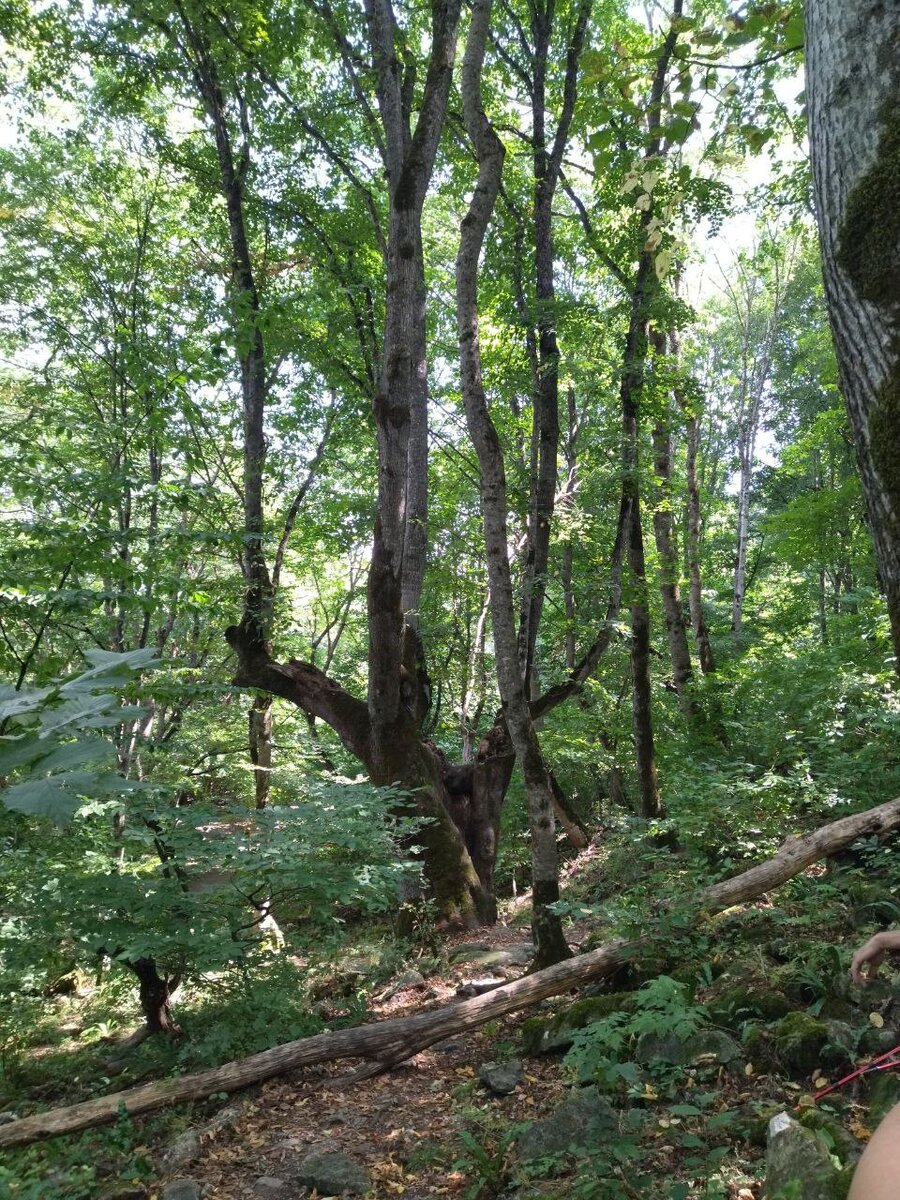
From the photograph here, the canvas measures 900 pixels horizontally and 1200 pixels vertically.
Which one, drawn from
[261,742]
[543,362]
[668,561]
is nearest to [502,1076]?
[543,362]

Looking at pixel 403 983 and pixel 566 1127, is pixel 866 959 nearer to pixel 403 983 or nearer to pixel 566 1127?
pixel 566 1127

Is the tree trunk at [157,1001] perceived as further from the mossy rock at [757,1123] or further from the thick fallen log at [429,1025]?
the mossy rock at [757,1123]

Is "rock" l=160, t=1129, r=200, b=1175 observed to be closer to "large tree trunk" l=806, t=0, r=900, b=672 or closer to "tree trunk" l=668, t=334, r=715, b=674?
"large tree trunk" l=806, t=0, r=900, b=672

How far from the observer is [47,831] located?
22.2ft

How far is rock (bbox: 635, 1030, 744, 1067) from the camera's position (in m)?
3.85

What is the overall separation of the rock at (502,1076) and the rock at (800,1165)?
2067mm

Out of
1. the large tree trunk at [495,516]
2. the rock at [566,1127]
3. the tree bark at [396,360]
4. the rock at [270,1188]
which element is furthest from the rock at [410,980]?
the rock at [566,1127]

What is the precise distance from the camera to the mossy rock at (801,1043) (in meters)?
3.54

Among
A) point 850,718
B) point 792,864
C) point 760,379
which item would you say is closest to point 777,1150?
point 792,864

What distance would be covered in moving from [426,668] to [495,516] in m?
3.53

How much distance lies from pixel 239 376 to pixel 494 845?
25.5 ft

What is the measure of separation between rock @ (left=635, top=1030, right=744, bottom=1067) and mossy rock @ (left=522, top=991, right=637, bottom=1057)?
0.60 meters

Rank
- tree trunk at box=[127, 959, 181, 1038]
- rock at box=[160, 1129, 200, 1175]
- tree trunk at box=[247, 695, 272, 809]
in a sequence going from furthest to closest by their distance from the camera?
tree trunk at box=[247, 695, 272, 809], tree trunk at box=[127, 959, 181, 1038], rock at box=[160, 1129, 200, 1175]

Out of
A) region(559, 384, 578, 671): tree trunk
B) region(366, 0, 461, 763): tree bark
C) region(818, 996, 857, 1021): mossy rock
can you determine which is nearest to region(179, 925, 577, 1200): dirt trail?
region(818, 996, 857, 1021): mossy rock
